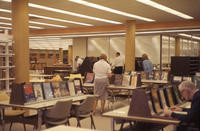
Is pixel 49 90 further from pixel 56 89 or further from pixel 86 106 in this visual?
pixel 86 106

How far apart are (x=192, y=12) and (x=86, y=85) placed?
568 centimetres

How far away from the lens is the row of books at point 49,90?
18.3 ft

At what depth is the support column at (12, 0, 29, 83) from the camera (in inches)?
315

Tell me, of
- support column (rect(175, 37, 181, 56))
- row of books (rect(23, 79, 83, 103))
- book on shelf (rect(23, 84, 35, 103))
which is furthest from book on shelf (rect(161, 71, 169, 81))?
support column (rect(175, 37, 181, 56))

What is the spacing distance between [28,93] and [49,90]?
63 centimetres

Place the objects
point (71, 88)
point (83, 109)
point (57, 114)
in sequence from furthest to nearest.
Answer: point (71, 88)
point (83, 109)
point (57, 114)

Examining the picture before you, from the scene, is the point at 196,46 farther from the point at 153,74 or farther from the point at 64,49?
the point at 64,49

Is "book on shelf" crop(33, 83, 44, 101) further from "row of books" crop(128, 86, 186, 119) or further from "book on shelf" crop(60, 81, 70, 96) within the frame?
"row of books" crop(128, 86, 186, 119)

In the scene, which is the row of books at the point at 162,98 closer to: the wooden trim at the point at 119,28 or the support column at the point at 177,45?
the wooden trim at the point at 119,28

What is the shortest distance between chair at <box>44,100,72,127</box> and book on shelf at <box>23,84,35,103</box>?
15.5 inches

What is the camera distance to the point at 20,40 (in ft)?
26.2

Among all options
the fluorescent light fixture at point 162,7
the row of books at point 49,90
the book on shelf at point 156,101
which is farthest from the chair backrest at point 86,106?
the fluorescent light fixture at point 162,7

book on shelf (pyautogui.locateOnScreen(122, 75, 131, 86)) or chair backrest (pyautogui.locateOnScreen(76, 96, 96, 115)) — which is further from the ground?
book on shelf (pyautogui.locateOnScreen(122, 75, 131, 86))

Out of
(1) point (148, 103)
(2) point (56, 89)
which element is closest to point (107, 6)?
(2) point (56, 89)
